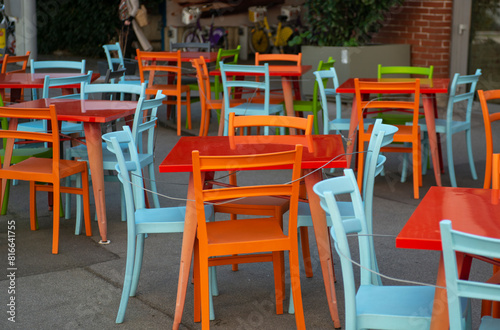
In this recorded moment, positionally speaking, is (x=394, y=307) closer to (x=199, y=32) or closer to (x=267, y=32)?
(x=199, y=32)

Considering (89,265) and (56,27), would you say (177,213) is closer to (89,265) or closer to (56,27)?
(89,265)

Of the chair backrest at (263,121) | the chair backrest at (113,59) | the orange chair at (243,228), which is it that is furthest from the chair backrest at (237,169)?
the chair backrest at (113,59)

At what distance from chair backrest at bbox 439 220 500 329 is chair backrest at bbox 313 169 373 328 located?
36 centimetres

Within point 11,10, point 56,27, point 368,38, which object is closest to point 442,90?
point 368,38

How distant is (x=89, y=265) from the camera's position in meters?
3.61

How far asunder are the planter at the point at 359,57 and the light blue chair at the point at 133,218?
6212 millimetres

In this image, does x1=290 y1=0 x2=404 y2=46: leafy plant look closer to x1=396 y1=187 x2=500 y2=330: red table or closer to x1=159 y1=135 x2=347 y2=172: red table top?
x1=159 y1=135 x2=347 y2=172: red table top

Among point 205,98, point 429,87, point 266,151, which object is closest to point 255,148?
point 266,151

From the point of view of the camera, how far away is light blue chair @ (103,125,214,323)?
2.91 m

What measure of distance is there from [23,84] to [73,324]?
2.90 m

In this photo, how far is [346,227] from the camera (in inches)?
82.4

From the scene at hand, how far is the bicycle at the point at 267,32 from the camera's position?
1451 cm

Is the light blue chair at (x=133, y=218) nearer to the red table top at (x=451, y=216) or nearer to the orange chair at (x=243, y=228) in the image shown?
the orange chair at (x=243, y=228)

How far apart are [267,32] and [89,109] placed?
1114 centimetres
